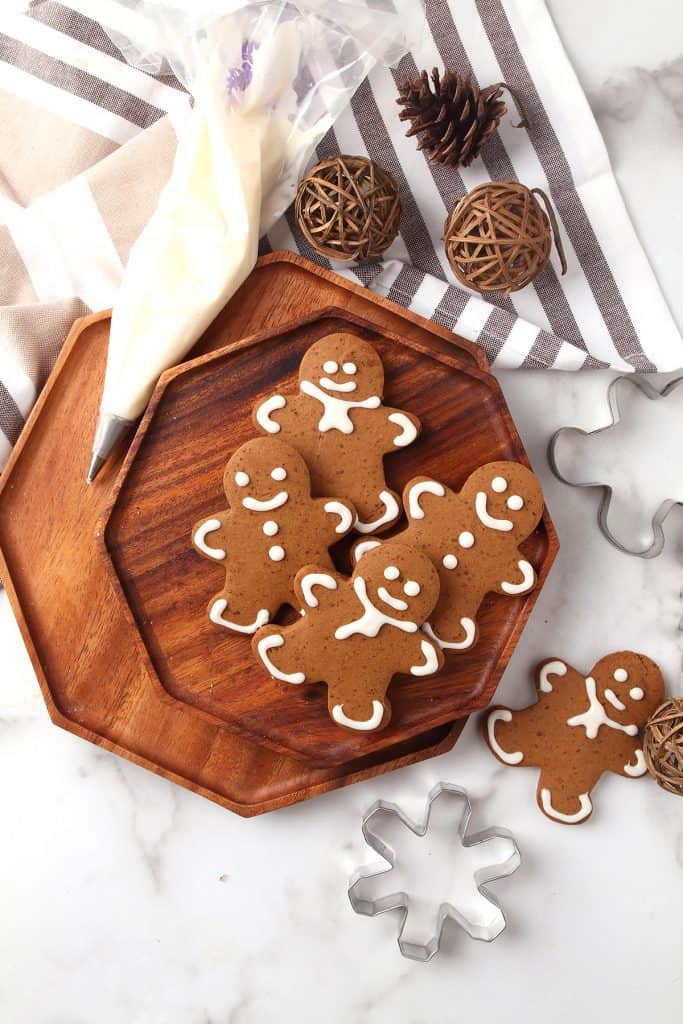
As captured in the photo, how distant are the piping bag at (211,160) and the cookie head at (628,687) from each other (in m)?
0.76

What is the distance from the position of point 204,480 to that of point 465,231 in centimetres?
47

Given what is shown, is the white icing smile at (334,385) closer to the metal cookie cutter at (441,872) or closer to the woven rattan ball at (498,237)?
the woven rattan ball at (498,237)

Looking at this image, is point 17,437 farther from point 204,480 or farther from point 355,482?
point 355,482

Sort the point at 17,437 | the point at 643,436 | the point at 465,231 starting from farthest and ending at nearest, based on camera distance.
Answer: the point at 643,436
the point at 17,437
the point at 465,231

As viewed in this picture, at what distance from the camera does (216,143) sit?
119 centimetres

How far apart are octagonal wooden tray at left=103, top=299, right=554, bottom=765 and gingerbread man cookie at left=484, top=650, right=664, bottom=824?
0.46 ft

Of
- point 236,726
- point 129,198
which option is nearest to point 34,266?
point 129,198

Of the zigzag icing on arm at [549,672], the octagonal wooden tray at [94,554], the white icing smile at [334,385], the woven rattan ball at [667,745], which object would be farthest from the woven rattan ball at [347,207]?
the woven rattan ball at [667,745]

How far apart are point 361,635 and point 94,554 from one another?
15.5 inches

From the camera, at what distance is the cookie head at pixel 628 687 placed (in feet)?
4.31

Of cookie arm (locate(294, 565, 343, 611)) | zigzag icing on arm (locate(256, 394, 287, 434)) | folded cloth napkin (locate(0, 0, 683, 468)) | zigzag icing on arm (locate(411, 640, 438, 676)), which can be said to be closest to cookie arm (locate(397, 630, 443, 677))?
zigzag icing on arm (locate(411, 640, 438, 676))

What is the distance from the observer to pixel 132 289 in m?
1.20

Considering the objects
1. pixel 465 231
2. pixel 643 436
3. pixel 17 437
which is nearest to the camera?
pixel 465 231

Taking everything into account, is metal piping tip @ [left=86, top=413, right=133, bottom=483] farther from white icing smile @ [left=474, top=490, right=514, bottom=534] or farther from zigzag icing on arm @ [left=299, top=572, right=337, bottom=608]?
white icing smile @ [left=474, top=490, right=514, bottom=534]
